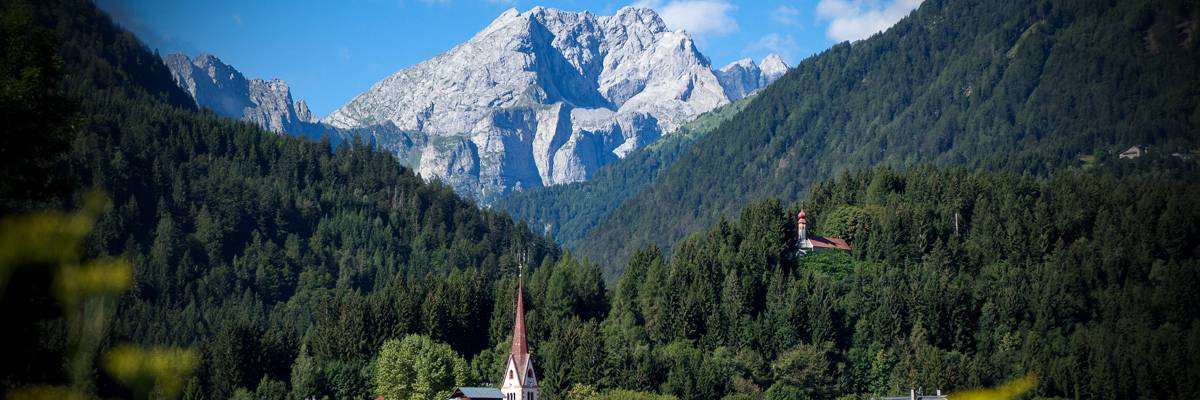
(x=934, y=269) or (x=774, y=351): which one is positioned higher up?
(x=934, y=269)

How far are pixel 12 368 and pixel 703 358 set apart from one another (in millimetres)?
107003

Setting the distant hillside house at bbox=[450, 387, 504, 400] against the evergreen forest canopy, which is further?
the evergreen forest canopy

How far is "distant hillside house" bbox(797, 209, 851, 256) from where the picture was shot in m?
162

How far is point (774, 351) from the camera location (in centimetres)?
14062

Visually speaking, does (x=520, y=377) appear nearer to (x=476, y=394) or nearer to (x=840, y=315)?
(x=476, y=394)

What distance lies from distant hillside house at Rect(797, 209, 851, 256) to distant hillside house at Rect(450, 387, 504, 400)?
185 feet

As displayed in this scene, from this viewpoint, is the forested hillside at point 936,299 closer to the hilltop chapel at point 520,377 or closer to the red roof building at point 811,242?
the red roof building at point 811,242

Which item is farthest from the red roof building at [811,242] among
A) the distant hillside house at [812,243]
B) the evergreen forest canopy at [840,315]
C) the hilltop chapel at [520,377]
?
the hilltop chapel at [520,377]

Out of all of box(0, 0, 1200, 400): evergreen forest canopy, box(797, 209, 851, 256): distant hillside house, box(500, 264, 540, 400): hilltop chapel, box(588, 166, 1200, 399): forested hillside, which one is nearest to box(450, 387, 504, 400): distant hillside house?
box(500, 264, 540, 400): hilltop chapel

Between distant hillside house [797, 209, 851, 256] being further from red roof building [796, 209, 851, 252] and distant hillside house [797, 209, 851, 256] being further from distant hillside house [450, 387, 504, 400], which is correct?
distant hillside house [450, 387, 504, 400]

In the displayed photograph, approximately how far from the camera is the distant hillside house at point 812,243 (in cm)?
16238

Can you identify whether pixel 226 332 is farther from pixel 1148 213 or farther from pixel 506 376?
pixel 1148 213

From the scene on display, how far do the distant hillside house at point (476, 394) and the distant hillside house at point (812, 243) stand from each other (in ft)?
185

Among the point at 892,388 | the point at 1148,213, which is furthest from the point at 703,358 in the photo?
the point at 1148,213
